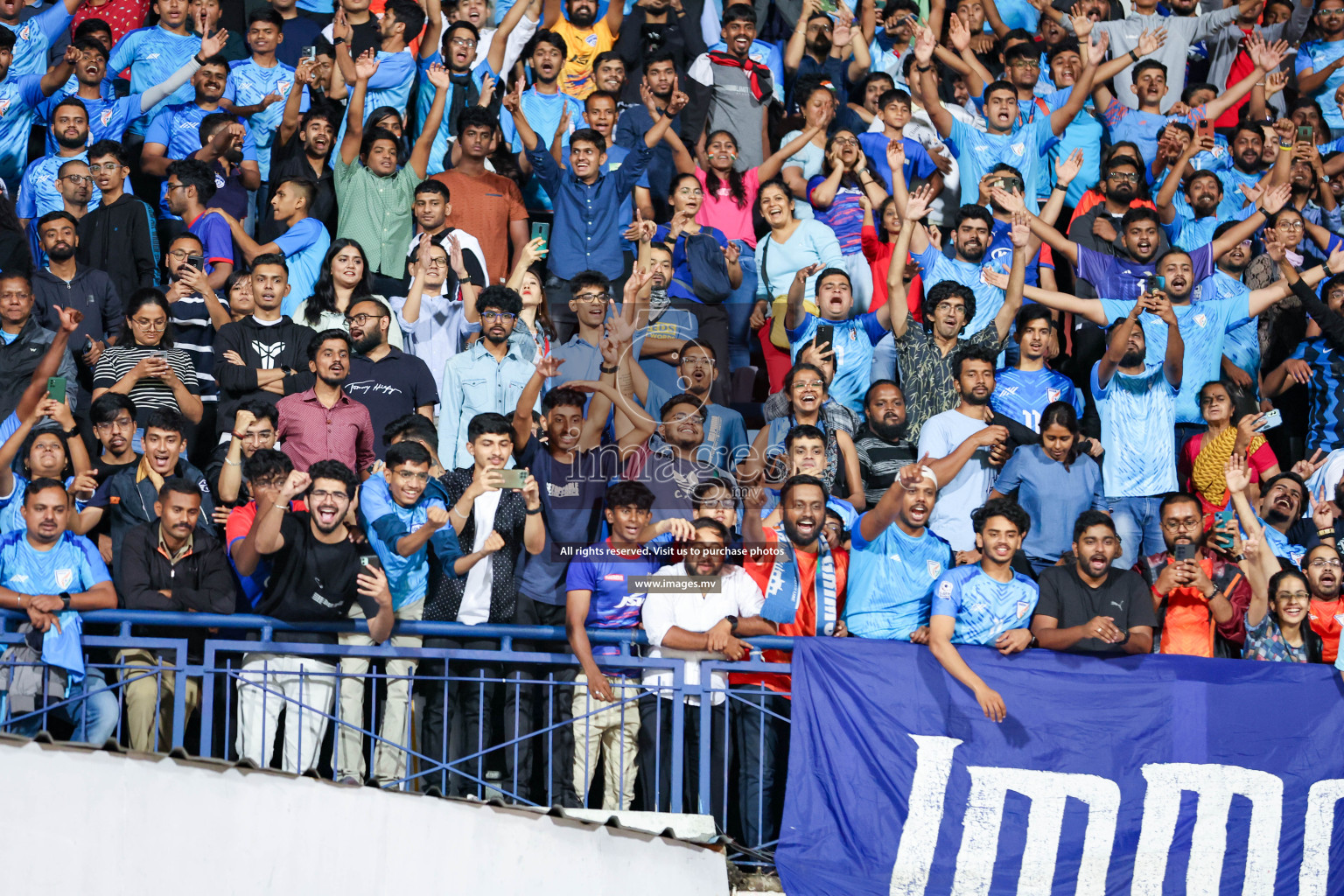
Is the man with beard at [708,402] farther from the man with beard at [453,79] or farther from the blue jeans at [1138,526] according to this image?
the man with beard at [453,79]

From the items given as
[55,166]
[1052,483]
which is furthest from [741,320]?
[55,166]

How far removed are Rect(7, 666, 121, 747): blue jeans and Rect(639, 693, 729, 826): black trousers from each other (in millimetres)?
2574

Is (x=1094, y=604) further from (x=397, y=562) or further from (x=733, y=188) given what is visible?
(x=733, y=188)

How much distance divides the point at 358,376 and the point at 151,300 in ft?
4.55

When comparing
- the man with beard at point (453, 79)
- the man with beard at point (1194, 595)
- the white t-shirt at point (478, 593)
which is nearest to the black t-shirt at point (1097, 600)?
the man with beard at point (1194, 595)

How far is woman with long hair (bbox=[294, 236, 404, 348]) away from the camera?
32.5ft

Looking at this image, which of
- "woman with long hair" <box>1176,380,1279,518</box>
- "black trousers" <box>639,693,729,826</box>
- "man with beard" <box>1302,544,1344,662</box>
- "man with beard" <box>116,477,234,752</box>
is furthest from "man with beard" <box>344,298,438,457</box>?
"man with beard" <box>1302,544,1344,662</box>

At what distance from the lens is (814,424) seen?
30.4ft

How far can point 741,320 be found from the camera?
10.6 metres

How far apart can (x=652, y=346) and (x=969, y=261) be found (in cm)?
254

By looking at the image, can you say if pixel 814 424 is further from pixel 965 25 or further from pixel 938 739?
pixel 965 25

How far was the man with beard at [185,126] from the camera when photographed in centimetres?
→ 1150

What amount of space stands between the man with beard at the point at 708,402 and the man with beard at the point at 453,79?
2981mm

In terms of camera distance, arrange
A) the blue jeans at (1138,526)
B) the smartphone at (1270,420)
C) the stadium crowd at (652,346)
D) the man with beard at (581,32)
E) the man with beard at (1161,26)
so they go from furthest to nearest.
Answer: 1. the man with beard at (1161,26)
2. the man with beard at (581,32)
3. the smartphone at (1270,420)
4. the blue jeans at (1138,526)
5. the stadium crowd at (652,346)
